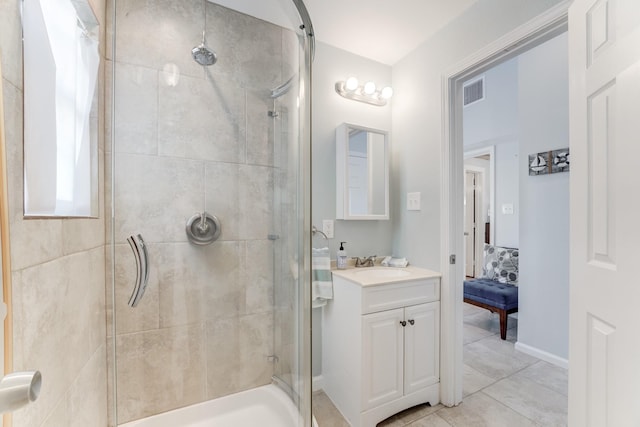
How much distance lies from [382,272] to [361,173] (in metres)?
0.75

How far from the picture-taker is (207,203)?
130 centimetres

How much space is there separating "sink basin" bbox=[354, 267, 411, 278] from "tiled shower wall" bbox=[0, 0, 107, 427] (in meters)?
1.36

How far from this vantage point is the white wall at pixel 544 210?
2094 mm

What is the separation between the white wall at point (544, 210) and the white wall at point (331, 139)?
143 centimetres

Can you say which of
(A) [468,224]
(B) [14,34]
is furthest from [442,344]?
(A) [468,224]

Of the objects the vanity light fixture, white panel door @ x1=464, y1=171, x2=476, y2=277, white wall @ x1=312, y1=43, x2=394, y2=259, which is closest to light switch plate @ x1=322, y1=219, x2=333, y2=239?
white wall @ x1=312, y1=43, x2=394, y2=259

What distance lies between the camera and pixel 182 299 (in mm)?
1280

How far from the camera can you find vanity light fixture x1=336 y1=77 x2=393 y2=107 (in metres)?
1.92

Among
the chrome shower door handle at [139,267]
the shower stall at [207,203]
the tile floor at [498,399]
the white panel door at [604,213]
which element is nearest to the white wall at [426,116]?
the white panel door at [604,213]

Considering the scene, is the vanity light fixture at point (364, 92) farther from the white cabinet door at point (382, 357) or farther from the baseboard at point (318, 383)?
the baseboard at point (318, 383)

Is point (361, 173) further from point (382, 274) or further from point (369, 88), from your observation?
point (382, 274)

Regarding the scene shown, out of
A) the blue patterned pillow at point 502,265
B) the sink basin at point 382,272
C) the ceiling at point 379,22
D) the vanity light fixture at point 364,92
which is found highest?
the ceiling at point 379,22

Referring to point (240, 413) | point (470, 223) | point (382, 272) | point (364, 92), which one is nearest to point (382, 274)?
point (382, 272)

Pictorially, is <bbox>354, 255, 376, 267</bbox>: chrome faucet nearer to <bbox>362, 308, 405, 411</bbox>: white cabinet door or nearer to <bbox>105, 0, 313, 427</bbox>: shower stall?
<bbox>362, 308, 405, 411</bbox>: white cabinet door
